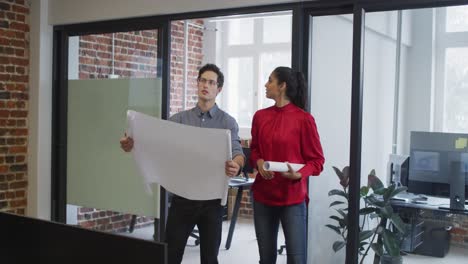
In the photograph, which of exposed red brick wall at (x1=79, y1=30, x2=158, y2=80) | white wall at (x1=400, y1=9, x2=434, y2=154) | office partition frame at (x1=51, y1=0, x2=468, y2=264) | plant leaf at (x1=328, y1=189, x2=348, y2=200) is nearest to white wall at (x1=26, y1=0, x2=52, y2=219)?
exposed red brick wall at (x1=79, y1=30, x2=158, y2=80)

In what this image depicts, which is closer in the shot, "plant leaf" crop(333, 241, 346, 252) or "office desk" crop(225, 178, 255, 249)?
"plant leaf" crop(333, 241, 346, 252)

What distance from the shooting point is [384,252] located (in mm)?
3193

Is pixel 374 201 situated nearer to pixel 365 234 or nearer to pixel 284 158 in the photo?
pixel 365 234

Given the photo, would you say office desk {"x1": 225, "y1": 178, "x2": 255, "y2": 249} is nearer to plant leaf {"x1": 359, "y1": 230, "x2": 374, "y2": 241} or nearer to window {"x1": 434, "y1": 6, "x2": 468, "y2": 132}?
plant leaf {"x1": 359, "y1": 230, "x2": 374, "y2": 241}

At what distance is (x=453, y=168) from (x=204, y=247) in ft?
4.88

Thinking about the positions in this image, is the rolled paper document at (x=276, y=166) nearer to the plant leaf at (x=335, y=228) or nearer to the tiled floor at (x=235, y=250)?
the plant leaf at (x=335, y=228)

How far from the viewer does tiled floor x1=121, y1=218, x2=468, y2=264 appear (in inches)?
118

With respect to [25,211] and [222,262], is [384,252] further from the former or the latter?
[25,211]

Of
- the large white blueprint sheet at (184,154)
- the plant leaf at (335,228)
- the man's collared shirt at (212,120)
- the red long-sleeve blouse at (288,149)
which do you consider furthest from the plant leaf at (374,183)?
the large white blueprint sheet at (184,154)

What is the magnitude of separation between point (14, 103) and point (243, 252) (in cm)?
251

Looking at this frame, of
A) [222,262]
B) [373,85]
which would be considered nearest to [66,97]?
[222,262]

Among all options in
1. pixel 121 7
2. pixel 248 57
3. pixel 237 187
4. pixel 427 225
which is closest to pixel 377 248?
pixel 427 225

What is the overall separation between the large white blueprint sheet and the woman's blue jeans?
29 centimetres

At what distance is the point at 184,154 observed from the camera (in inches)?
103
